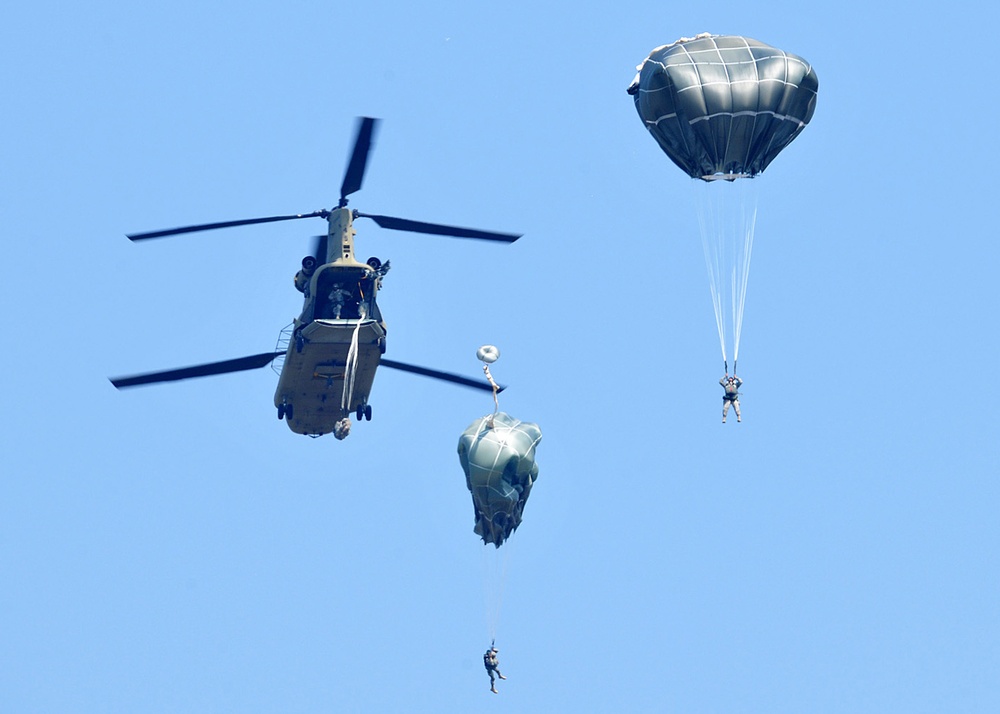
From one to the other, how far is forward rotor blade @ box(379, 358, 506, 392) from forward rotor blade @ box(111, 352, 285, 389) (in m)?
3.52

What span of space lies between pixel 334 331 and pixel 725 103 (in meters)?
12.6

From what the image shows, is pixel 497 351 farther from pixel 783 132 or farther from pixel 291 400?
pixel 783 132

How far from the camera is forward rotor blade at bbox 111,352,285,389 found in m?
74.6

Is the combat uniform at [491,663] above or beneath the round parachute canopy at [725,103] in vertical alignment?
beneath

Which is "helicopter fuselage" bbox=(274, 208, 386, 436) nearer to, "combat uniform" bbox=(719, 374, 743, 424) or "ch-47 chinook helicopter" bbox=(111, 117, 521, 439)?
"ch-47 chinook helicopter" bbox=(111, 117, 521, 439)

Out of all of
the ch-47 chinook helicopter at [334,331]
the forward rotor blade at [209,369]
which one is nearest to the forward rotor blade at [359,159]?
the ch-47 chinook helicopter at [334,331]

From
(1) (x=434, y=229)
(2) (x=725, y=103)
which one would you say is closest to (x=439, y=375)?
(1) (x=434, y=229)

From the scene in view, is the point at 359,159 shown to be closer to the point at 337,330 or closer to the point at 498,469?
the point at 337,330

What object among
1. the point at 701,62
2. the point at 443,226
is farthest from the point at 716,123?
the point at 443,226

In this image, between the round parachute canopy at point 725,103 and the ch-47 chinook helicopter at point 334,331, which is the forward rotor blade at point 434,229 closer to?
the ch-47 chinook helicopter at point 334,331

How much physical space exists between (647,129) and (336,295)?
973cm

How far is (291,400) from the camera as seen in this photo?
74250 millimetres

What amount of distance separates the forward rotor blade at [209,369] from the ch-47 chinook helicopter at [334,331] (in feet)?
0.09

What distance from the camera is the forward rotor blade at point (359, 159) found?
6919 cm
